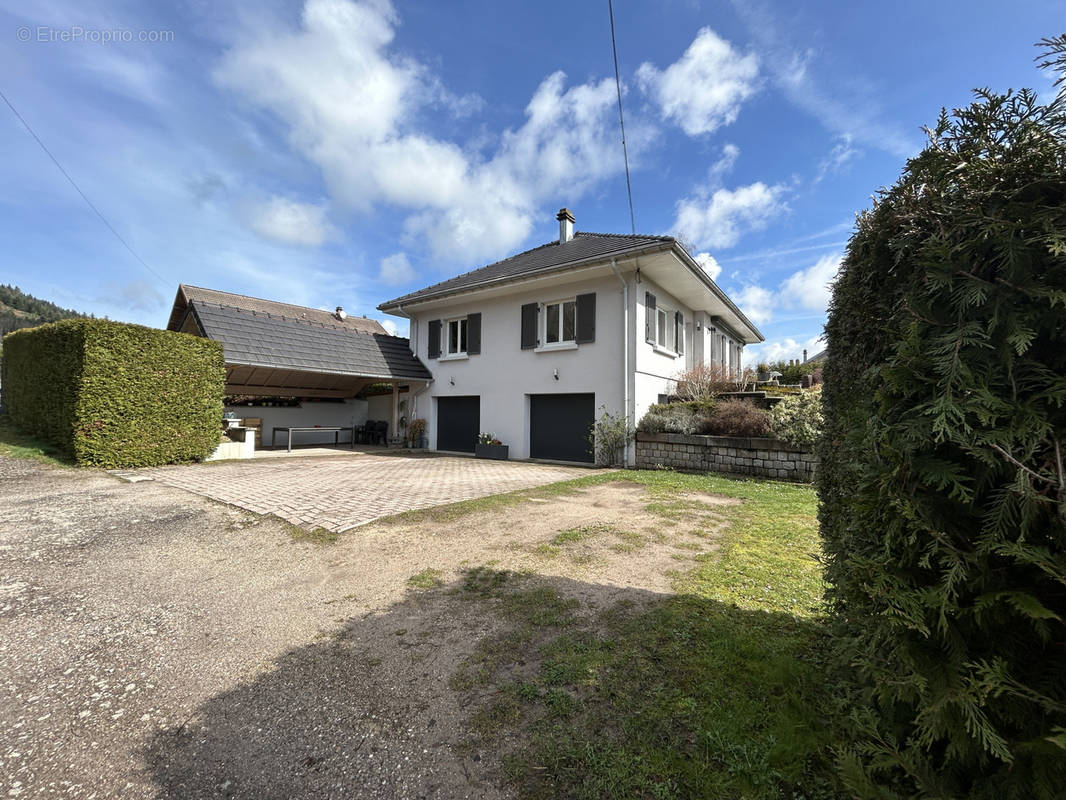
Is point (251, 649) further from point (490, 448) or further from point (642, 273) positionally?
point (642, 273)

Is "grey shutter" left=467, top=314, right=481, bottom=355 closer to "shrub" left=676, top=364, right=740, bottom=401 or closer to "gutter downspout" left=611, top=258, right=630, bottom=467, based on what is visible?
"gutter downspout" left=611, top=258, right=630, bottom=467

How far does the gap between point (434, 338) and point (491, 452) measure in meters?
5.06

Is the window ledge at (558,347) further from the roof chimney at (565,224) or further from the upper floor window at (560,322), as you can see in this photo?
the roof chimney at (565,224)

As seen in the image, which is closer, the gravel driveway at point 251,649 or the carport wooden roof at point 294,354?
the gravel driveway at point 251,649

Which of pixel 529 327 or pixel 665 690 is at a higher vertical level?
pixel 529 327

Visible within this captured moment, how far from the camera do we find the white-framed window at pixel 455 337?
14242 millimetres

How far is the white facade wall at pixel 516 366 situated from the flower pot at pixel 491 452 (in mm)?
380

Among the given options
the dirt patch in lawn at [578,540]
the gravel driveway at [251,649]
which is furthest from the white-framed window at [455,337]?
the gravel driveway at [251,649]

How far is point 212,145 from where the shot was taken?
991 cm

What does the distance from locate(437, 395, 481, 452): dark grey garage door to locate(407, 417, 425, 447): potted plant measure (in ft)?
2.03

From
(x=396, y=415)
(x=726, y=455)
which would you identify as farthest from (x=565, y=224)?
(x=726, y=455)

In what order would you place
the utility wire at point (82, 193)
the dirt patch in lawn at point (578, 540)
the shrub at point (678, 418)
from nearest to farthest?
the dirt patch in lawn at point (578, 540)
the utility wire at point (82, 193)
the shrub at point (678, 418)

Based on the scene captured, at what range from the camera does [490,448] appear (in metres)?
12.5

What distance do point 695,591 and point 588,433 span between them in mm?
8294
